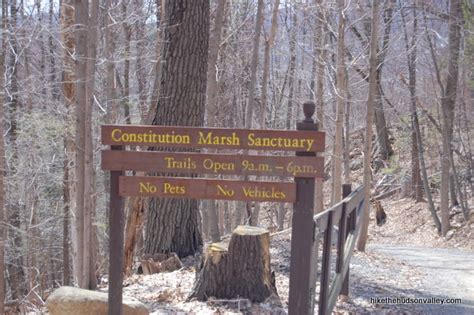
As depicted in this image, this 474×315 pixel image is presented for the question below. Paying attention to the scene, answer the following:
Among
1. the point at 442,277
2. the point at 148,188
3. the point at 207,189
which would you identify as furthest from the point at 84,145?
the point at 442,277

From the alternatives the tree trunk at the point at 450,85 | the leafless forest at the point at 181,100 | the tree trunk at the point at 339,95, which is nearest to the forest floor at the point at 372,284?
the leafless forest at the point at 181,100

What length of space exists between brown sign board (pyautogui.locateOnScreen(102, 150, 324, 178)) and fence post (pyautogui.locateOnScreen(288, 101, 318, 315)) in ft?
0.33

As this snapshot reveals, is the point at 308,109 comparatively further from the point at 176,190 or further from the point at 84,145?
the point at 84,145

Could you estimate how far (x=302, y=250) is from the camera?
15.4 ft

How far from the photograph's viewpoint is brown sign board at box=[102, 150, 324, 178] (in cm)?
473

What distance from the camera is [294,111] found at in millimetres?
29172

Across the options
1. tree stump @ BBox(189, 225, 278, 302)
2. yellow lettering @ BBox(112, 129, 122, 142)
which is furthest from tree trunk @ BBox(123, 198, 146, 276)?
yellow lettering @ BBox(112, 129, 122, 142)

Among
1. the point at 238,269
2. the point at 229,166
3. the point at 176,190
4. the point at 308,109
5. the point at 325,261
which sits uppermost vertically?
the point at 308,109

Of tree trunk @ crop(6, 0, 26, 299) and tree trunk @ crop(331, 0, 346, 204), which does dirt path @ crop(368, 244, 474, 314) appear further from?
tree trunk @ crop(6, 0, 26, 299)

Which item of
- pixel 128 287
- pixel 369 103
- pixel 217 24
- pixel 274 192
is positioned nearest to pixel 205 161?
pixel 274 192

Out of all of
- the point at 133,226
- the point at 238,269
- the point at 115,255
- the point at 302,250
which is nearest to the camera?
the point at 302,250

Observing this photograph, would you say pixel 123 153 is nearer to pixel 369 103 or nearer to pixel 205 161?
pixel 205 161

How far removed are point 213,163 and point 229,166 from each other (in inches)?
5.1

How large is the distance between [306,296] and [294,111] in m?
24.8
